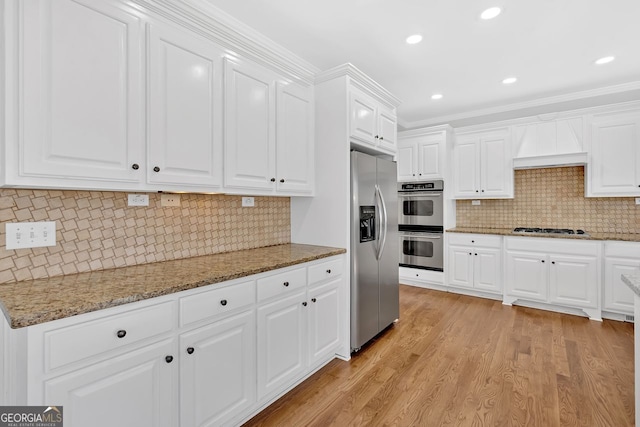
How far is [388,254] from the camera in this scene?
9.87 feet

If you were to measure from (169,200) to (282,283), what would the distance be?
93 centimetres

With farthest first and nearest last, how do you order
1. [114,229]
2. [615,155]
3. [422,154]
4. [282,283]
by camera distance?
[422,154]
[615,155]
[282,283]
[114,229]

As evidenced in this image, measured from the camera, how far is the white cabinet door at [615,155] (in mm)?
3346

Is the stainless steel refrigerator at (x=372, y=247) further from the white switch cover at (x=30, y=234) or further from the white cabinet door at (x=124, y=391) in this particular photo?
the white switch cover at (x=30, y=234)

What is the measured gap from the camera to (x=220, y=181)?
6.54 feet

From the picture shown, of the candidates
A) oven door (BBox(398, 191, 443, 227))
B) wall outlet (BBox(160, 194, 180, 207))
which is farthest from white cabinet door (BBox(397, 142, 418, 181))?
wall outlet (BBox(160, 194, 180, 207))

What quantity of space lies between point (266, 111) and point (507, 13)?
1.79m

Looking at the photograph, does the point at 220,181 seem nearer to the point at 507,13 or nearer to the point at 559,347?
the point at 507,13

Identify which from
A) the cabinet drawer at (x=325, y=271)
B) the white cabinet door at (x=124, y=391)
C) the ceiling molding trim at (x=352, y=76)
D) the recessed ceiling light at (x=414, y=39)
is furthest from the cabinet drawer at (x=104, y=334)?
the recessed ceiling light at (x=414, y=39)

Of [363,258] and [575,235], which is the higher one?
[575,235]

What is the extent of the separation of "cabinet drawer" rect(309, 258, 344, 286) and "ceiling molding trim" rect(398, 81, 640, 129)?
2.87m

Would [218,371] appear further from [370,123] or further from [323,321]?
→ [370,123]

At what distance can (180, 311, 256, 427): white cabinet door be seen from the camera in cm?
147

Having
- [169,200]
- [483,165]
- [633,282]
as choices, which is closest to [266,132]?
[169,200]
